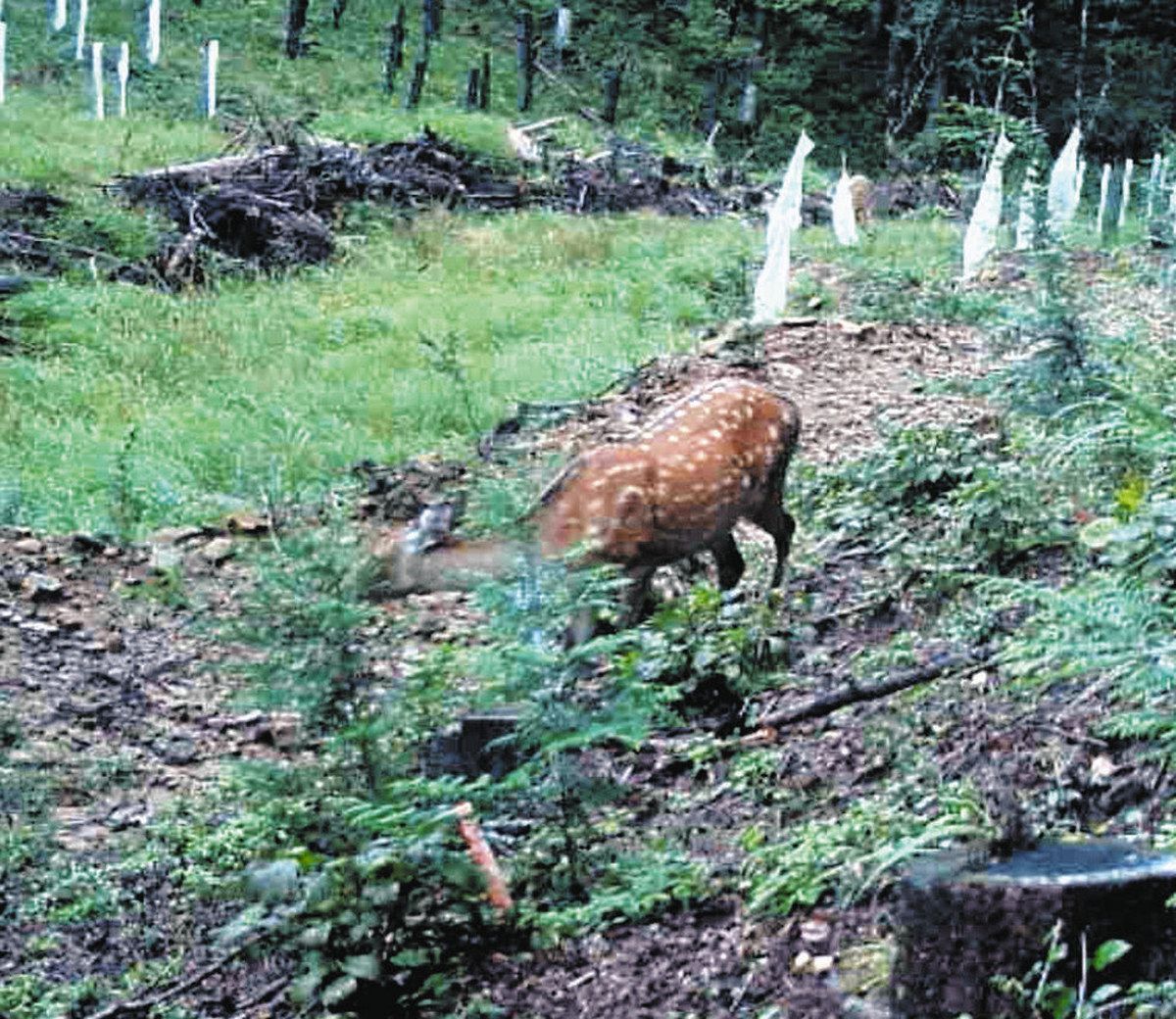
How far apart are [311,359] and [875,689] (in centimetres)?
936

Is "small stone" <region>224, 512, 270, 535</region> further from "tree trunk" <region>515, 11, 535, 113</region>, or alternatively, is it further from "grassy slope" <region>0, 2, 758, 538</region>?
"tree trunk" <region>515, 11, 535, 113</region>

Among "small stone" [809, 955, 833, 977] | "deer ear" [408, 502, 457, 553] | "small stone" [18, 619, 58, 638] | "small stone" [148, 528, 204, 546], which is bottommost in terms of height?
"small stone" [18, 619, 58, 638]

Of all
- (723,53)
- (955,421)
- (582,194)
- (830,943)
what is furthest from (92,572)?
(723,53)

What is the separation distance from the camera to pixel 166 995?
5645 millimetres

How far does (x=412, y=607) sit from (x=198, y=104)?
2288cm

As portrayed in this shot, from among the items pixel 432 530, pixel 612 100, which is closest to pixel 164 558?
pixel 432 530

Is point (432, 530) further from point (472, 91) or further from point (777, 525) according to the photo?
point (472, 91)

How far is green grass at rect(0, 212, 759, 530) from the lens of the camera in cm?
1204

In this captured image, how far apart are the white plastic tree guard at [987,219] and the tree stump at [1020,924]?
12.8 m

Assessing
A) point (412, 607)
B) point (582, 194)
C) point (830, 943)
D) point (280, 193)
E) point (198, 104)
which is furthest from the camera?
point (198, 104)

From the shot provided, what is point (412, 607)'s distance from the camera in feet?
32.1

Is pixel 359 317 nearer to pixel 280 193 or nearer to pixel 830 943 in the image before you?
pixel 280 193

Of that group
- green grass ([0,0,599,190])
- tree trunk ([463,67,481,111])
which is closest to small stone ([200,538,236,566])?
green grass ([0,0,599,190])

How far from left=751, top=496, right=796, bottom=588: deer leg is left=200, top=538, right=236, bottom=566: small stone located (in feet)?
10.1
